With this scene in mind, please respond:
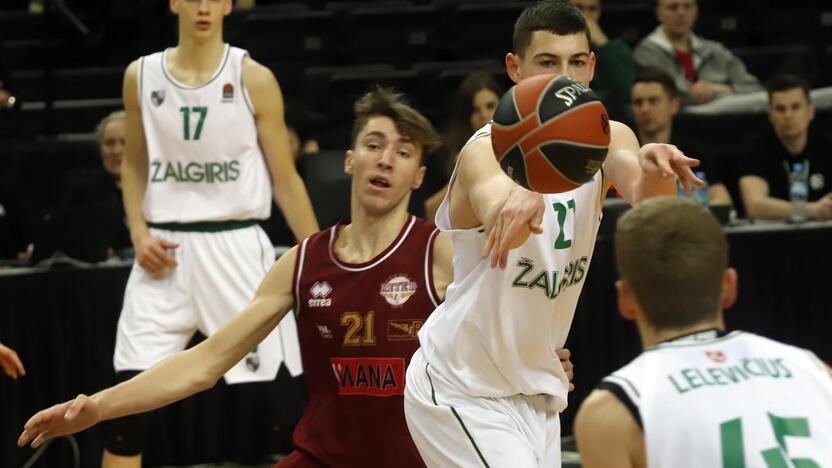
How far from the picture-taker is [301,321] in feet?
15.4

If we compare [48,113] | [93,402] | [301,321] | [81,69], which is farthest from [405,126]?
[81,69]

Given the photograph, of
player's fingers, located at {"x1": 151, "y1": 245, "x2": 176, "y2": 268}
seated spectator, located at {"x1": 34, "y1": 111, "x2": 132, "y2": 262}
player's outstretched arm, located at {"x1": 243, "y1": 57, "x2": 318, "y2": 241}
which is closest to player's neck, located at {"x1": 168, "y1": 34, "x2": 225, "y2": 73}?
player's outstretched arm, located at {"x1": 243, "y1": 57, "x2": 318, "y2": 241}

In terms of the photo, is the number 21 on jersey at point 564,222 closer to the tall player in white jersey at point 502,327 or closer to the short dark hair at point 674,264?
the tall player in white jersey at point 502,327

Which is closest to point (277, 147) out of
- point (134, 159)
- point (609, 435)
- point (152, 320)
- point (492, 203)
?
point (134, 159)

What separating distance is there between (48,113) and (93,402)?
6467 millimetres

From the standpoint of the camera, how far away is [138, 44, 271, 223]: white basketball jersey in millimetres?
6160

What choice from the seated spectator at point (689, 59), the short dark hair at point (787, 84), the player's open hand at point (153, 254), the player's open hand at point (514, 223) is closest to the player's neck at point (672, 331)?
the player's open hand at point (514, 223)

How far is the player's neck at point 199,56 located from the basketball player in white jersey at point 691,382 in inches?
147

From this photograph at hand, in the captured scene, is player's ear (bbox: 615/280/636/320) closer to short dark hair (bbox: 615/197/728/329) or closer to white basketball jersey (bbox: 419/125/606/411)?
short dark hair (bbox: 615/197/728/329)

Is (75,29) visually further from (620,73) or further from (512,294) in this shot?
(512,294)

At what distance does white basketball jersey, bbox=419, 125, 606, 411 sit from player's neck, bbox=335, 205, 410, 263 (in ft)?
2.17

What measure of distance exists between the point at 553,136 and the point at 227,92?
10.1ft

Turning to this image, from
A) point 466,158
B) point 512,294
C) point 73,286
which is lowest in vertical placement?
point 73,286

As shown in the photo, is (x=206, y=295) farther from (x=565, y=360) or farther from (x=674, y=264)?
(x=674, y=264)
